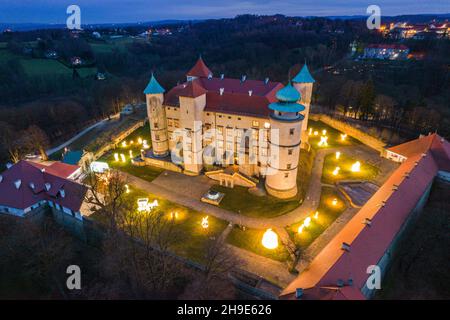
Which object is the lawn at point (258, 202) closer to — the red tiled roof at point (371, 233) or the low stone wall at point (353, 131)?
the red tiled roof at point (371, 233)

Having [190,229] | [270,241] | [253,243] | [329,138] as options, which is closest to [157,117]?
[190,229]

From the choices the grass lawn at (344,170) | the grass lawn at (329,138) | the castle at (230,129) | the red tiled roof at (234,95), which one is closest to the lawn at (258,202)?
the castle at (230,129)

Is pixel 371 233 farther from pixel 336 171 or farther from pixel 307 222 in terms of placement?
pixel 336 171

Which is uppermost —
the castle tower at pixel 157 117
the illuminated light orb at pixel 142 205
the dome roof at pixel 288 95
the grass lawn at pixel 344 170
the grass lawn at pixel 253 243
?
the dome roof at pixel 288 95

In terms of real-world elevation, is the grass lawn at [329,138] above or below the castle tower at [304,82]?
Result: below

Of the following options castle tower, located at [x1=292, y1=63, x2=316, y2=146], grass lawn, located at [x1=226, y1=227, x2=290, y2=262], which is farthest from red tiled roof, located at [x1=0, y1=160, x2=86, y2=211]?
castle tower, located at [x1=292, y1=63, x2=316, y2=146]

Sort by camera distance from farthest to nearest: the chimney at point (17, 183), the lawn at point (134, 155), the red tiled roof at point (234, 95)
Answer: the lawn at point (134, 155) → the red tiled roof at point (234, 95) → the chimney at point (17, 183)

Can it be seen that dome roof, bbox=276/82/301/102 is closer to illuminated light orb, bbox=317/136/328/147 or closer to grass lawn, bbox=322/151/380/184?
grass lawn, bbox=322/151/380/184
